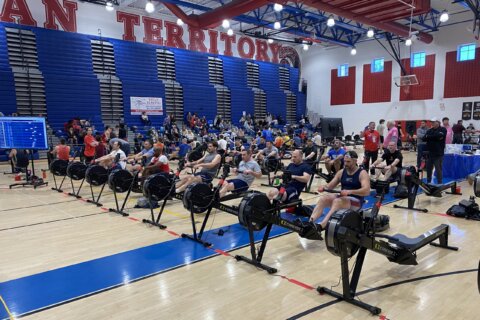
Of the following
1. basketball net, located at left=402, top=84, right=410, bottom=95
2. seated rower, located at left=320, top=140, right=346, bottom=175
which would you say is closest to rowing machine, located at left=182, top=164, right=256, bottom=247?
seated rower, located at left=320, top=140, right=346, bottom=175

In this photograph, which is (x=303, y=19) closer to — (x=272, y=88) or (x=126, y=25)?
(x=272, y=88)

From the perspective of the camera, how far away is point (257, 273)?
3.42 metres

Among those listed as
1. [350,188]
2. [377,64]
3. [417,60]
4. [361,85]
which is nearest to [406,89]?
[417,60]

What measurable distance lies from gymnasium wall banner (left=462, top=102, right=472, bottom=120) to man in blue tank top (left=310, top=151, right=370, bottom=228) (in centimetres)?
1610

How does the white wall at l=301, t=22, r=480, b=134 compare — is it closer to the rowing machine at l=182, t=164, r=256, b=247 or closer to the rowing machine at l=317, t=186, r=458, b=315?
the rowing machine at l=317, t=186, r=458, b=315

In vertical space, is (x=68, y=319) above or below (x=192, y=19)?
below

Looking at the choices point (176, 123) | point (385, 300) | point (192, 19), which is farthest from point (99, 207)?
point (176, 123)

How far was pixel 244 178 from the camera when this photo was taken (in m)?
5.57

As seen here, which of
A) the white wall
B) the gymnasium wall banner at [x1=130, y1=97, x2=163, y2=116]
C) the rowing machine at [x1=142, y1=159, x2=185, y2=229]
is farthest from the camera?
the white wall

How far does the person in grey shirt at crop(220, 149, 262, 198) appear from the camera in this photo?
17.0ft

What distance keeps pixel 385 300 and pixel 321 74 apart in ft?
72.0

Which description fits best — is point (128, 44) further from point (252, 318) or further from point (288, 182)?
point (252, 318)

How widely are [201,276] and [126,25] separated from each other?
15.5m

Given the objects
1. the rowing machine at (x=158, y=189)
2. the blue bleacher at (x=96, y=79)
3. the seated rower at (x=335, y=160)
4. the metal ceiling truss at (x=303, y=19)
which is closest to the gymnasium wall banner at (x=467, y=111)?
the metal ceiling truss at (x=303, y=19)
